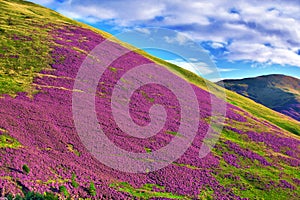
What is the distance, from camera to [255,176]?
40.3m

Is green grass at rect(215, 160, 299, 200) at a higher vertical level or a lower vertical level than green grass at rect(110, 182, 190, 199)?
lower

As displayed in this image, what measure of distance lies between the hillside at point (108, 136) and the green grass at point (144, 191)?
11 cm

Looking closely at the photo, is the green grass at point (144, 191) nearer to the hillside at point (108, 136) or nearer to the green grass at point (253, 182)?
the hillside at point (108, 136)

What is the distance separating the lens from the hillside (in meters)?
27.2

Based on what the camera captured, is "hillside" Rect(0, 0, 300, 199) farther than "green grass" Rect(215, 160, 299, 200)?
No

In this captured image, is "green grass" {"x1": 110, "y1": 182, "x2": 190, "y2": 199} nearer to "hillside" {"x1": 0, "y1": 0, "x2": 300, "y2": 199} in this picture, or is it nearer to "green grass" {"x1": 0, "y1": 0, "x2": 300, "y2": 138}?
"hillside" {"x1": 0, "y1": 0, "x2": 300, "y2": 199}

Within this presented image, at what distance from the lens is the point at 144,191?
30.1 m

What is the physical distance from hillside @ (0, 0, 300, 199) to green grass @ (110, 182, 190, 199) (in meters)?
0.11

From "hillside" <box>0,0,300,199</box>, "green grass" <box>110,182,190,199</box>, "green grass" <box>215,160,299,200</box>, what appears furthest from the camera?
"green grass" <box>215,160,299,200</box>

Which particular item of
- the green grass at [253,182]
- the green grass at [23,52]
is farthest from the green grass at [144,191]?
the green grass at [23,52]

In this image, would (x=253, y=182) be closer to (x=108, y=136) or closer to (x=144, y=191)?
(x=144, y=191)

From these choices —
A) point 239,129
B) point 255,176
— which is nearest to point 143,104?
point 239,129

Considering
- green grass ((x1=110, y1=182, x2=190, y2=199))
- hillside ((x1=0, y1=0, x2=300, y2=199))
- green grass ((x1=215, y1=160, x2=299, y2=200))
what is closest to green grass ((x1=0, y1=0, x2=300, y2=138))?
hillside ((x1=0, y1=0, x2=300, y2=199))

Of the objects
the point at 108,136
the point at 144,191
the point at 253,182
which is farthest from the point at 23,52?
the point at 253,182
